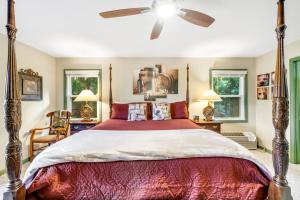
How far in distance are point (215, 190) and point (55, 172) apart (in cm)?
123

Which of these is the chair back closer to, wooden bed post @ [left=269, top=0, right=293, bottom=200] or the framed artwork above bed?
the framed artwork above bed

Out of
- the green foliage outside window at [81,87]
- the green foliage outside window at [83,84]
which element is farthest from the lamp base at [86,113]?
the green foliage outside window at [83,84]

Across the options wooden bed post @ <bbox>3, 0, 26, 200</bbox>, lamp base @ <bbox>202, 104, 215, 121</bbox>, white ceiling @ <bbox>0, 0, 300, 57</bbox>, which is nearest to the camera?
wooden bed post @ <bbox>3, 0, 26, 200</bbox>

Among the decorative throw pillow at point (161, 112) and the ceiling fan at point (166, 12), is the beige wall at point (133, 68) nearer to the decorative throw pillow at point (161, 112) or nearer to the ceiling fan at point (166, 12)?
the decorative throw pillow at point (161, 112)

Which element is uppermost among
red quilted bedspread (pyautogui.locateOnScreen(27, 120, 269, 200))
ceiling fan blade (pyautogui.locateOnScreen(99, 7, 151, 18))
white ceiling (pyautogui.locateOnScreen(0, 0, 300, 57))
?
white ceiling (pyautogui.locateOnScreen(0, 0, 300, 57))

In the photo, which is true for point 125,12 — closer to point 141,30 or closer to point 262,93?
point 141,30

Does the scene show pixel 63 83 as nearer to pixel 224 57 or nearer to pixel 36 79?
pixel 36 79

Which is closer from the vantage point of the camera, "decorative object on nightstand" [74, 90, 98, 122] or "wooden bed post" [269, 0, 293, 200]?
"wooden bed post" [269, 0, 293, 200]

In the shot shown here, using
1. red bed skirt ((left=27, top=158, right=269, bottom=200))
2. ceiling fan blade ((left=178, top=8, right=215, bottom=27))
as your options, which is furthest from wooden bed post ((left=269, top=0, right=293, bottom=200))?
ceiling fan blade ((left=178, top=8, right=215, bottom=27))

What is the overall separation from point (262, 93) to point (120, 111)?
320 cm

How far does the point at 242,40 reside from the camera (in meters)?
3.26

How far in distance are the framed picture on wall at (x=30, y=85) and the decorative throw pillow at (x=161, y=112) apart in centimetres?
238

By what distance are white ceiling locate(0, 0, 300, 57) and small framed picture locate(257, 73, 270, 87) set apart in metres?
0.52

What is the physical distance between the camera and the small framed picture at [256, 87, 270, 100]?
4.13 meters
